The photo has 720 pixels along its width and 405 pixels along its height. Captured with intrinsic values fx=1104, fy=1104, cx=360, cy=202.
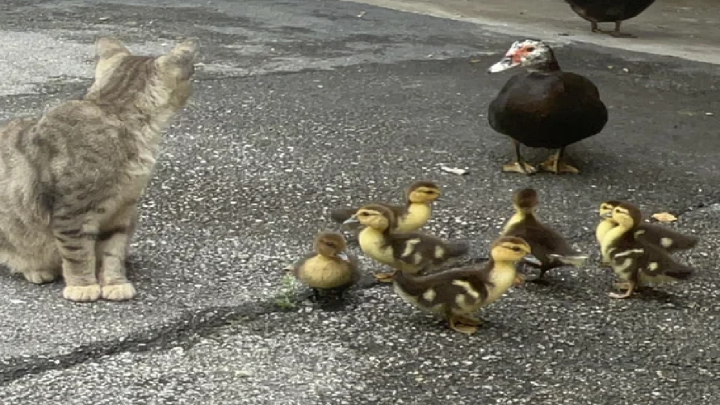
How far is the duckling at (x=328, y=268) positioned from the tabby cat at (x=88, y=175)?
61cm

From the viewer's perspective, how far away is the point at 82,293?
372cm

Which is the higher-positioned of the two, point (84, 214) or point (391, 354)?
point (84, 214)

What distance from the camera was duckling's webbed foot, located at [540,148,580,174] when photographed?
5.59 metres

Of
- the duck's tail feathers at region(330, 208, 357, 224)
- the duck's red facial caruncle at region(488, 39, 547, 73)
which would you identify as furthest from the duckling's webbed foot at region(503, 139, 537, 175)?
the duck's tail feathers at region(330, 208, 357, 224)

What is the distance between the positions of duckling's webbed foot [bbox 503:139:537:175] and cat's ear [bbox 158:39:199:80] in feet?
7.14

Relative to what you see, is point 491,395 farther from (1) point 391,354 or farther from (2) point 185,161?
(2) point 185,161

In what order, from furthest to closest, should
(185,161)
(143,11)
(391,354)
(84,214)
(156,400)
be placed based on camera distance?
(143,11), (185,161), (84,214), (391,354), (156,400)

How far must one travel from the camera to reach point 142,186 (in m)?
3.83

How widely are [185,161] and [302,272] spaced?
188cm

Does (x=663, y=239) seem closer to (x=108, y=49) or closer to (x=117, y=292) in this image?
(x=117, y=292)

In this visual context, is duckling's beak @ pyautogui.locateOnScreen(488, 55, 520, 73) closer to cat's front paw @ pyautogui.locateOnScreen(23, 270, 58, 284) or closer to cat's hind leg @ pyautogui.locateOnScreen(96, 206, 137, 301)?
cat's hind leg @ pyautogui.locateOnScreen(96, 206, 137, 301)

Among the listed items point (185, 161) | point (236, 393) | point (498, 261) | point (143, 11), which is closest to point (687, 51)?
point (143, 11)

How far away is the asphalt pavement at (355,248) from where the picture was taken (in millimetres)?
3275

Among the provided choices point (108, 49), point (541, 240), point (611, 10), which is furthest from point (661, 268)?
point (611, 10)
